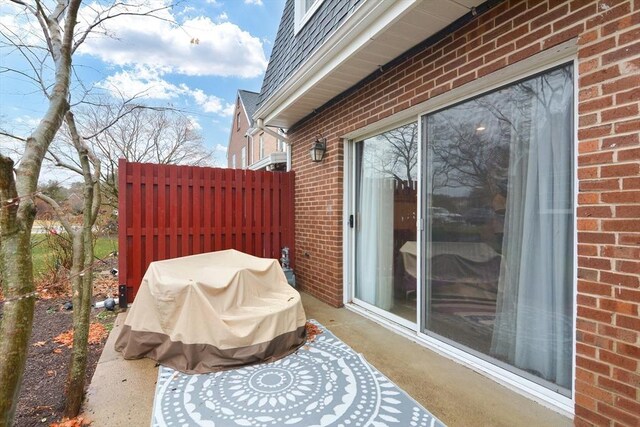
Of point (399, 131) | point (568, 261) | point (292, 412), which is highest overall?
point (399, 131)

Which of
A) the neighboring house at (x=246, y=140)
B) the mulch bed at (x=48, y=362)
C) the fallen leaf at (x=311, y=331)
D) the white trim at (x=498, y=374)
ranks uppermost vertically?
the neighboring house at (x=246, y=140)

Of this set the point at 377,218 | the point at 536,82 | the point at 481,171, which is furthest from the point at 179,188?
the point at 536,82

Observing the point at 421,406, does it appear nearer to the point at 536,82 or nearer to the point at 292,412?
the point at 292,412

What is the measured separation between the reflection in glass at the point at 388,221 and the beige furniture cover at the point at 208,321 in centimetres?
113

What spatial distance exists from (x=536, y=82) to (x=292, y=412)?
2.71 metres

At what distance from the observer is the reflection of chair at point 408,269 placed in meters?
3.07

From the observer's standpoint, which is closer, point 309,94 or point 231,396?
point 231,396

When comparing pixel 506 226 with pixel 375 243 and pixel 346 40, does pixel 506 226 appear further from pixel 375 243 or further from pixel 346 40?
pixel 346 40

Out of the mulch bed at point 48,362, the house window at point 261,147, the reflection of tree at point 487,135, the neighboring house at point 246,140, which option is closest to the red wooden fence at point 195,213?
the mulch bed at point 48,362

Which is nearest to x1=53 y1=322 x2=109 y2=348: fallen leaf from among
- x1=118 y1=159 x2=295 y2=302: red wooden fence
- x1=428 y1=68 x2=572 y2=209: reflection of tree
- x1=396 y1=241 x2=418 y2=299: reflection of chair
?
x1=118 y1=159 x2=295 y2=302: red wooden fence

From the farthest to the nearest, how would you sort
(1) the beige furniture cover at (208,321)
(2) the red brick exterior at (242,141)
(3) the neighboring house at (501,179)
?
(2) the red brick exterior at (242,141) → (1) the beige furniture cover at (208,321) → (3) the neighboring house at (501,179)

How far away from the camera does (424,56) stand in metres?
2.70

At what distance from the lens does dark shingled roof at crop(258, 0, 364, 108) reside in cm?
317

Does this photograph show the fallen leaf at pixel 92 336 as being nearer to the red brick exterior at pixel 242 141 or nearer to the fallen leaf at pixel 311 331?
the fallen leaf at pixel 311 331
